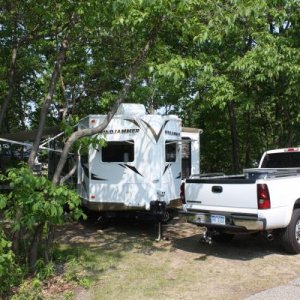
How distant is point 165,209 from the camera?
1048 centimetres

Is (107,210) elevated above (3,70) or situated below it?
below

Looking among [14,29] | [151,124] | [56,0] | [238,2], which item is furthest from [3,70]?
[238,2]

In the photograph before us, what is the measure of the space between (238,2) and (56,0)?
315 cm

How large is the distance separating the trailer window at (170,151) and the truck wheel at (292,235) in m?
3.67

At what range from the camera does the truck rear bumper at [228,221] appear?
25.4 feet

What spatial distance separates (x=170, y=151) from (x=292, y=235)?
396 centimetres

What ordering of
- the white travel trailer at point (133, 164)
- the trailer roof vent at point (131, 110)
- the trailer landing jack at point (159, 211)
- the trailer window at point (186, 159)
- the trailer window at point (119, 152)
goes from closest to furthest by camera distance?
the trailer landing jack at point (159, 211), the white travel trailer at point (133, 164), the trailer window at point (119, 152), the trailer roof vent at point (131, 110), the trailer window at point (186, 159)

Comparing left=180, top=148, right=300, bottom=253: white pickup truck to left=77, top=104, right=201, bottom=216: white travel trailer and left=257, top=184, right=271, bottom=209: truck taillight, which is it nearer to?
left=257, top=184, right=271, bottom=209: truck taillight

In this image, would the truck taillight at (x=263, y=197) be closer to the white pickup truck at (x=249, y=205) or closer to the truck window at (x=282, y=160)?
the white pickup truck at (x=249, y=205)

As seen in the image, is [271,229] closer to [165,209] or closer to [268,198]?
[268,198]

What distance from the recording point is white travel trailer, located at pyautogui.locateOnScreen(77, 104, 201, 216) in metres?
10.7

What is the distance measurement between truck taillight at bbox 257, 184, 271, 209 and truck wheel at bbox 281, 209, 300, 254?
76cm

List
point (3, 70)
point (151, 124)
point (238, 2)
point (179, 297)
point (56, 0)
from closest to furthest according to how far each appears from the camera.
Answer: point (179, 297)
point (238, 2)
point (56, 0)
point (3, 70)
point (151, 124)

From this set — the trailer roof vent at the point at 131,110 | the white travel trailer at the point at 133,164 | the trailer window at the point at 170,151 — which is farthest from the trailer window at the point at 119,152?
the trailer window at the point at 170,151
